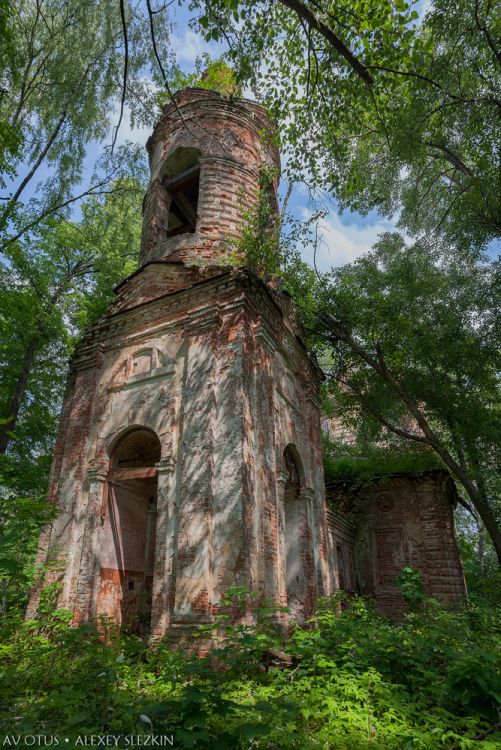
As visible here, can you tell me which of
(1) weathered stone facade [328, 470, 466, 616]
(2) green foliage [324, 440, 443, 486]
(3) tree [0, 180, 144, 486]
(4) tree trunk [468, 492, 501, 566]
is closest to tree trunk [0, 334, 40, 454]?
(3) tree [0, 180, 144, 486]

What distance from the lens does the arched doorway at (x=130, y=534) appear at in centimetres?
738

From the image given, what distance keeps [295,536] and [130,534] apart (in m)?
3.04

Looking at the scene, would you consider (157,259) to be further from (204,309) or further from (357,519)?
(357,519)

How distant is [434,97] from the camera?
8.98m

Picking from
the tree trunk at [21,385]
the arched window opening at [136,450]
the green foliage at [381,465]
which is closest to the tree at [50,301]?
the tree trunk at [21,385]

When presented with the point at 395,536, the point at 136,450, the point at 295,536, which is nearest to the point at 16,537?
the point at 136,450

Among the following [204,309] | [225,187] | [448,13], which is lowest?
[204,309]

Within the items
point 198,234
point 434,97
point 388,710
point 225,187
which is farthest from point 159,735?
point 434,97

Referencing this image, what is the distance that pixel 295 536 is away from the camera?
848 cm

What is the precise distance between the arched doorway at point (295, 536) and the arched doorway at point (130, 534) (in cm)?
252

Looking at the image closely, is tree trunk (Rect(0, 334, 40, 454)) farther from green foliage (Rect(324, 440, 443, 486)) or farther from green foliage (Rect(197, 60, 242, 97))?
green foliage (Rect(324, 440, 443, 486))

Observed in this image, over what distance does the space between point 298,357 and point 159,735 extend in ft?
26.0

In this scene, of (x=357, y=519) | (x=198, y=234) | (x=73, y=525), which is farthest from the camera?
(x=357, y=519)

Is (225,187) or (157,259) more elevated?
(225,187)
